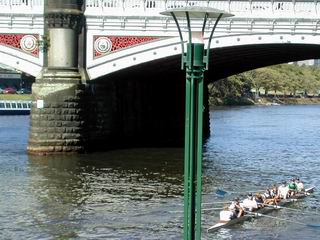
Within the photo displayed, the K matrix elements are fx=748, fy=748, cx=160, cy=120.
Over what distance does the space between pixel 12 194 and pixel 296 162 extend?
592 inches

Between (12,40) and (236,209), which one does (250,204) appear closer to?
(236,209)

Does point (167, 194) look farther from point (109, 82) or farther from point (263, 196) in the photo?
point (109, 82)

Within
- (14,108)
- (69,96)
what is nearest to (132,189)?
(69,96)

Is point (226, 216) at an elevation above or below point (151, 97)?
→ below

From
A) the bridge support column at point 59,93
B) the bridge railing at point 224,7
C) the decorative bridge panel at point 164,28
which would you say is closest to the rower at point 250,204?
the decorative bridge panel at point 164,28

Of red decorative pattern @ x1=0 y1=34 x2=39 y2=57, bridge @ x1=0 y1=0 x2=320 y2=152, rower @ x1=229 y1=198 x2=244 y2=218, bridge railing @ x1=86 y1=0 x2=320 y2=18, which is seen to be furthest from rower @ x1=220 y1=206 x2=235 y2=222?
red decorative pattern @ x1=0 y1=34 x2=39 y2=57

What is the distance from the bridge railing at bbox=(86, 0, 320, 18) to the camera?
30328mm

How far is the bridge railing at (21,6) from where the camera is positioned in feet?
108

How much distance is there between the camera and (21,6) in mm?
33125

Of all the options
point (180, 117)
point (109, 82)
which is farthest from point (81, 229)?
point (180, 117)

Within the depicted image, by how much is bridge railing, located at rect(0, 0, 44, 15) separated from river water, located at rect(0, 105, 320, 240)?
20.7 feet

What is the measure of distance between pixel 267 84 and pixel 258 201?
111200 millimetres

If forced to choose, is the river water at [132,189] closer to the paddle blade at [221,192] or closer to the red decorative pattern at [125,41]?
the paddle blade at [221,192]

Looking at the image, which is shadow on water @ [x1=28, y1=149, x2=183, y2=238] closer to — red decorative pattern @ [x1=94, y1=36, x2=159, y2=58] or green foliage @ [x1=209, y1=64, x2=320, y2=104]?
red decorative pattern @ [x1=94, y1=36, x2=159, y2=58]
